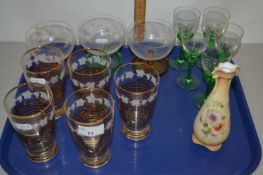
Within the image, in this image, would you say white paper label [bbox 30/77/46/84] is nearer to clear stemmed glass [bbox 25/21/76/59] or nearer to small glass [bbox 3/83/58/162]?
small glass [bbox 3/83/58/162]

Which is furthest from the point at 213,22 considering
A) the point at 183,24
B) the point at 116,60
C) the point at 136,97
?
the point at 136,97

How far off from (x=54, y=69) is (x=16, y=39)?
459 mm

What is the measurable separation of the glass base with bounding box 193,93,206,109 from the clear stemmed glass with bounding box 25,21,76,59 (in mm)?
439

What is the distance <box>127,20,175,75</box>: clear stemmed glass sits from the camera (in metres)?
1.10

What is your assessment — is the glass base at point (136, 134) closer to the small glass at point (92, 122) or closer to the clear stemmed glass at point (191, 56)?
the small glass at point (92, 122)

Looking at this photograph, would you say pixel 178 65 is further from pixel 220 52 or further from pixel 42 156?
pixel 42 156

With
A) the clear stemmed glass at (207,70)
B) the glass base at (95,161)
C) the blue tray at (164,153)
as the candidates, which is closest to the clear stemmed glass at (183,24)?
the clear stemmed glass at (207,70)

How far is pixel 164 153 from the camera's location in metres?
0.92

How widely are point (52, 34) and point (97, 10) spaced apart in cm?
18

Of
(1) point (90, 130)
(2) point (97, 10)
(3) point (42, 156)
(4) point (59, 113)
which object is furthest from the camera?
(2) point (97, 10)

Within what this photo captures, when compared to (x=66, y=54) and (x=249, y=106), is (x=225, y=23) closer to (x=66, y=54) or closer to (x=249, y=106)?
(x=249, y=106)

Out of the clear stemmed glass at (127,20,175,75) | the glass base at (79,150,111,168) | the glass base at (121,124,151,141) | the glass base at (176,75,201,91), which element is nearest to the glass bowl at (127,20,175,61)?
the clear stemmed glass at (127,20,175,75)

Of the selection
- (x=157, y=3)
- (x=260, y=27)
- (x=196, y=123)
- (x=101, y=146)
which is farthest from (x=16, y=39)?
(x=260, y=27)

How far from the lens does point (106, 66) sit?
99cm
